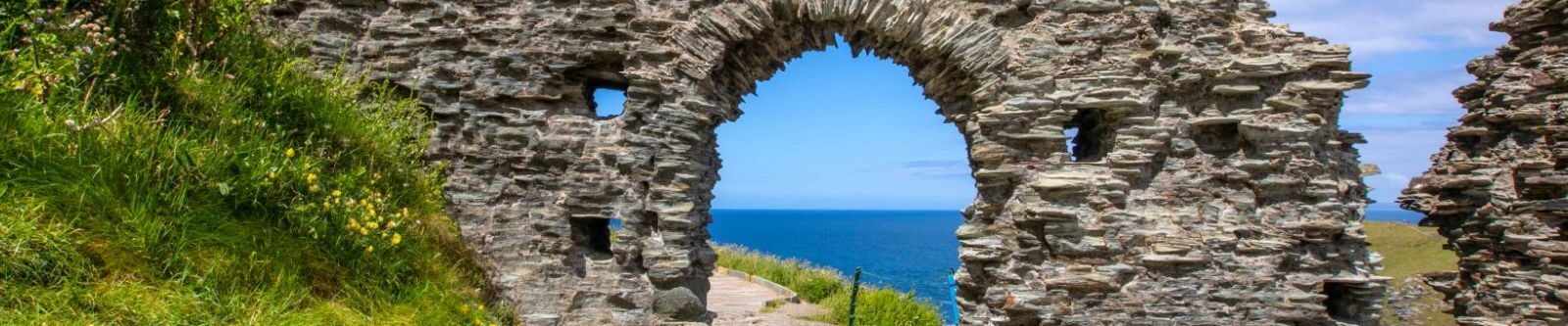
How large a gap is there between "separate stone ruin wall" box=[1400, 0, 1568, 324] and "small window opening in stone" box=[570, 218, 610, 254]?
5.95 m

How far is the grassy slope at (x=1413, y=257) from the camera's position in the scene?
7434mm

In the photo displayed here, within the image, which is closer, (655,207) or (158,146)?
(158,146)

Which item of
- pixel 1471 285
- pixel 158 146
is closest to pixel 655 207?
pixel 158 146

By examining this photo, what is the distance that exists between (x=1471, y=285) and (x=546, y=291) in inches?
257

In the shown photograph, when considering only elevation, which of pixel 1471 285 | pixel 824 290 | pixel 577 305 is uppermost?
pixel 1471 285

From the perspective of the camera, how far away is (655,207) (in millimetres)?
5461

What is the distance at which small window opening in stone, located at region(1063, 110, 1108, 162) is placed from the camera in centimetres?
532

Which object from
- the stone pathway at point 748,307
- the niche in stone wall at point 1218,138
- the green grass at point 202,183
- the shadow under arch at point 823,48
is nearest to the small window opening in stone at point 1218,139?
the niche in stone wall at point 1218,138

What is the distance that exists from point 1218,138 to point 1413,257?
559 cm

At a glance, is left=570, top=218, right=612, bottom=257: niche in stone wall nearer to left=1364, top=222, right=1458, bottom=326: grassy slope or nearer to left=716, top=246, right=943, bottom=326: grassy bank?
left=716, top=246, right=943, bottom=326: grassy bank

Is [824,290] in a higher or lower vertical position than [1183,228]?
lower

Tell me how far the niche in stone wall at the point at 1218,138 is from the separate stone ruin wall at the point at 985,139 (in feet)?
0.04

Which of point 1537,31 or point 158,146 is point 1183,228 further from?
point 158,146

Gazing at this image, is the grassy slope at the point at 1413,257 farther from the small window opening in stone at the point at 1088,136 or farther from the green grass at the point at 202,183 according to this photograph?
the green grass at the point at 202,183
